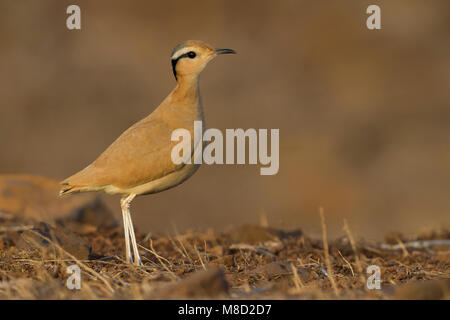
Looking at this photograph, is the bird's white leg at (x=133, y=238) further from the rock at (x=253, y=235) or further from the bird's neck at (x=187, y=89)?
the rock at (x=253, y=235)

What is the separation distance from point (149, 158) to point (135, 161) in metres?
0.13

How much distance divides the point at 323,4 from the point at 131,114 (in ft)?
26.3

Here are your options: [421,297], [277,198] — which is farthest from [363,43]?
[421,297]

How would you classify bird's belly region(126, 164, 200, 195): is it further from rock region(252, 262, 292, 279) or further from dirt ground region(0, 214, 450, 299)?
rock region(252, 262, 292, 279)

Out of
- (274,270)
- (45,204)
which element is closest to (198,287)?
(274,270)

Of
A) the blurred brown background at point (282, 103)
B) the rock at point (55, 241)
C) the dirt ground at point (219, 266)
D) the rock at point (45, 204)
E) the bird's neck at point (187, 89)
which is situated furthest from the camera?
the blurred brown background at point (282, 103)

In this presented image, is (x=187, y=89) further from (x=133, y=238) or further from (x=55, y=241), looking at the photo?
(x=55, y=241)

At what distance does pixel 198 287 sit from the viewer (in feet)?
14.3

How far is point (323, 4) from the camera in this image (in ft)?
79.3

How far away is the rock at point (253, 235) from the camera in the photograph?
7.86 m

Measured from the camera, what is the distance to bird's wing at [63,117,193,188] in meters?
6.17

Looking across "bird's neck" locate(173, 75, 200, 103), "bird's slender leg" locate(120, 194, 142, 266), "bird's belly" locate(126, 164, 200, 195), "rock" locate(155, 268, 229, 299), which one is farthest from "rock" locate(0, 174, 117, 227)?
"rock" locate(155, 268, 229, 299)

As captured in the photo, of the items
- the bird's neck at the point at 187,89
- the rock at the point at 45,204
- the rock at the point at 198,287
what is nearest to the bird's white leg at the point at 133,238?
the bird's neck at the point at 187,89
